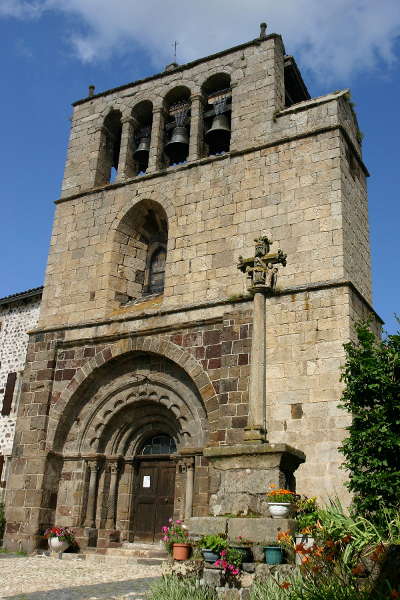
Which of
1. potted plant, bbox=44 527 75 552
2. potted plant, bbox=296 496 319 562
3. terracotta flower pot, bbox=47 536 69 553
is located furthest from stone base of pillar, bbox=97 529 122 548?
potted plant, bbox=296 496 319 562

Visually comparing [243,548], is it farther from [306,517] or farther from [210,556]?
[306,517]

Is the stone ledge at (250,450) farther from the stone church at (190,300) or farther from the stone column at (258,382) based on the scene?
the stone church at (190,300)

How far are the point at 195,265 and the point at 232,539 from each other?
631 centimetres

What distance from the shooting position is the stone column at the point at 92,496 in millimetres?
11312

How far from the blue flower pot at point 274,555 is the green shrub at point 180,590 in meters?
0.59

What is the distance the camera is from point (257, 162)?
12094 mm

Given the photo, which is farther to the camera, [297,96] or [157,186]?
[297,96]

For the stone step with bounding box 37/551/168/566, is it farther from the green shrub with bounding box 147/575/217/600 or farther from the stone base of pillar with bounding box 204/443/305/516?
the green shrub with bounding box 147/575/217/600

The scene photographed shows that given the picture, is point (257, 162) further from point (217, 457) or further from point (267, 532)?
point (267, 532)

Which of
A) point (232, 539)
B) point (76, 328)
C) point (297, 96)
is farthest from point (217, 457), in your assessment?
point (297, 96)

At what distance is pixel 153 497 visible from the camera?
37.8 feet

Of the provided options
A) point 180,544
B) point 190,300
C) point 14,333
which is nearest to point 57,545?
point 180,544

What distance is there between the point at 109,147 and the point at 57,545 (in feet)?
28.8

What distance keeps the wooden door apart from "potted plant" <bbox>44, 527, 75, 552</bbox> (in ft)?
3.82
